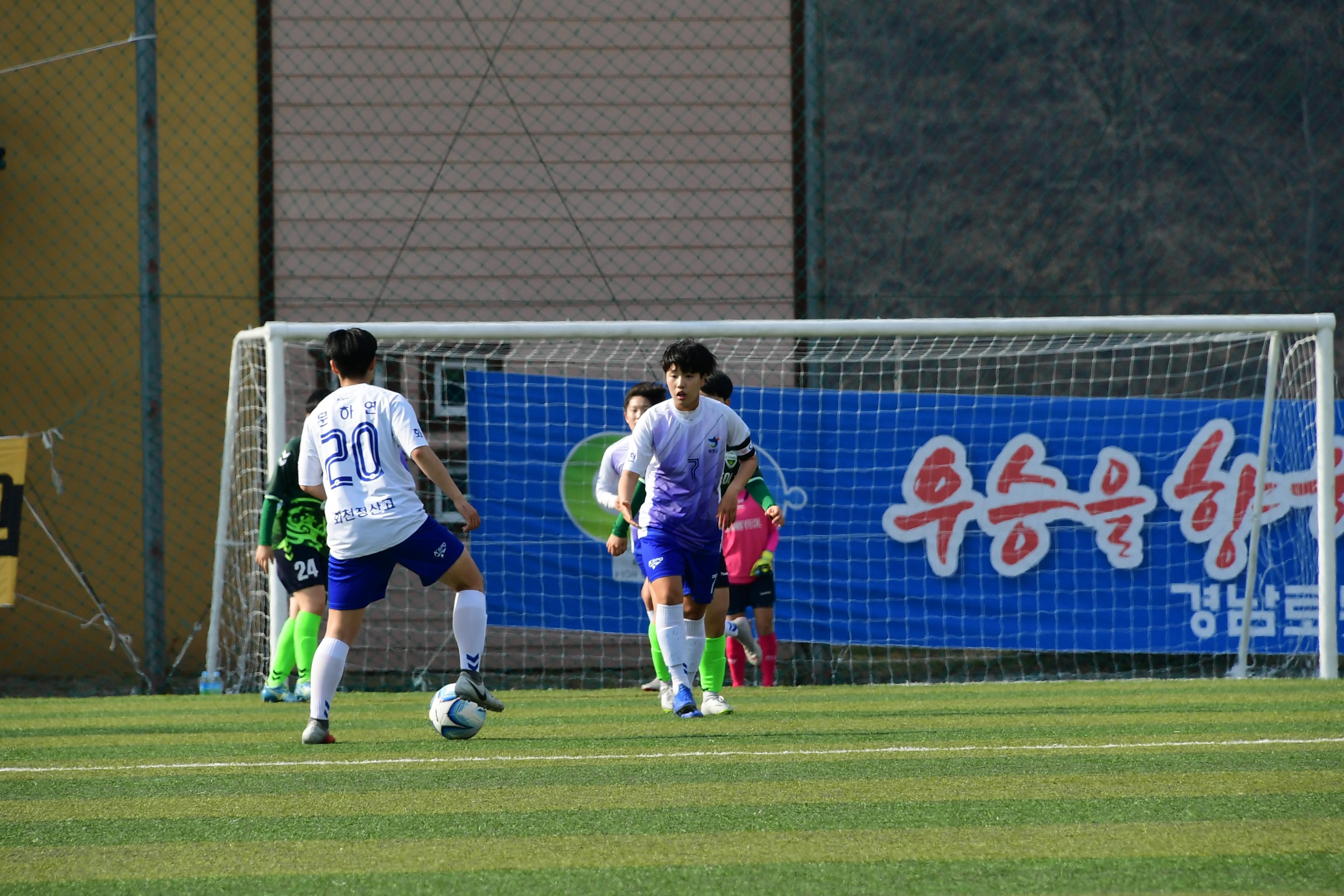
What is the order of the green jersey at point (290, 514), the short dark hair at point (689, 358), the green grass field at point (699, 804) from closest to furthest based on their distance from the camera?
the green grass field at point (699, 804) < the short dark hair at point (689, 358) < the green jersey at point (290, 514)

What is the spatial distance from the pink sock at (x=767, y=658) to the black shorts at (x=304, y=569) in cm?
289

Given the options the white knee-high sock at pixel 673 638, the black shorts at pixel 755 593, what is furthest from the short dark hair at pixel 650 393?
the black shorts at pixel 755 593

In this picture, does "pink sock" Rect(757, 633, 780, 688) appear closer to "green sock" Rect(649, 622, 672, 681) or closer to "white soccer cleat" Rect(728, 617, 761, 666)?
"white soccer cleat" Rect(728, 617, 761, 666)

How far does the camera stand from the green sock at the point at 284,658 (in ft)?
25.9

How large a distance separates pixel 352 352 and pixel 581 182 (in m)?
5.79

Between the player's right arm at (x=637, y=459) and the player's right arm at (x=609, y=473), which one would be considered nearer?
the player's right arm at (x=637, y=459)

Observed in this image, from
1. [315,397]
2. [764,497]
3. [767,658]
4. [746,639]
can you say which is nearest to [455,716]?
[764,497]

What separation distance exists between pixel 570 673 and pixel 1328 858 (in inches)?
302

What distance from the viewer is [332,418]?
543cm

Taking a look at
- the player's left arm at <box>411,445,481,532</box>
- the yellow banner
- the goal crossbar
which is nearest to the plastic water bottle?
the yellow banner

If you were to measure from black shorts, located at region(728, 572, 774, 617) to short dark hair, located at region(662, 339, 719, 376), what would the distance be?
2909mm

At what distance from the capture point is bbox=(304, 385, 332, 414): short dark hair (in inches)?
389

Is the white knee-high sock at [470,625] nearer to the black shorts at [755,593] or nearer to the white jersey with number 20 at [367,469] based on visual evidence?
the white jersey with number 20 at [367,469]

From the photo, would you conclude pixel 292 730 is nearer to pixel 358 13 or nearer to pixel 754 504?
pixel 754 504
